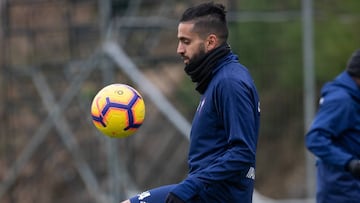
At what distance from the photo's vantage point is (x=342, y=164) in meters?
7.91

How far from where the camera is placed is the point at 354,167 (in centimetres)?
778

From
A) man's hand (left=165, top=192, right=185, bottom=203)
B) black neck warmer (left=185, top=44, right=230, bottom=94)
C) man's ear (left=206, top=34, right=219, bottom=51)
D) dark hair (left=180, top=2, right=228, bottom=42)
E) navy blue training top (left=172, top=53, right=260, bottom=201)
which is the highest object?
dark hair (left=180, top=2, right=228, bottom=42)

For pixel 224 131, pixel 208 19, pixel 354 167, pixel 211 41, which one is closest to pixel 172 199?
pixel 224 131

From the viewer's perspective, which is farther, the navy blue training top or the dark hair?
the dark hair

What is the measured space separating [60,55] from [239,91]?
9.40 m

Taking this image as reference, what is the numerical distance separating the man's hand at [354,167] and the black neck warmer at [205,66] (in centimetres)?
182

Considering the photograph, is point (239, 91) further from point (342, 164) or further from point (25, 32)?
point (25, 32)

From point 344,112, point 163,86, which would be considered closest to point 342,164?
point 344,112

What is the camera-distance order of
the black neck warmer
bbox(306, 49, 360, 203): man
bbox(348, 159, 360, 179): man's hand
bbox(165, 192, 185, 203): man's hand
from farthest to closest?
bbox(306, 49, 360, 203): man → bbox(348, 159, 360, 179): man's hand → the black neck warmer → bbox(165, 192, 185, 203): man's hand

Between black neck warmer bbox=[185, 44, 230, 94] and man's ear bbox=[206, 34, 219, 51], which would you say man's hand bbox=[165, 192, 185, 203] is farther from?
man's ear bbox=[206, 34, 219, 51]

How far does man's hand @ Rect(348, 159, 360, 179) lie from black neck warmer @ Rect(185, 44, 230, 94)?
1821mm

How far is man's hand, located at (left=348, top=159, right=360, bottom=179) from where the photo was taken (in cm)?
776

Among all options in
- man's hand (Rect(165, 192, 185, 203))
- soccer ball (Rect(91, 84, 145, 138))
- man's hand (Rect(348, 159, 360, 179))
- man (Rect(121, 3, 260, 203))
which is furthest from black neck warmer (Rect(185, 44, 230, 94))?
man's hand (Rect(348, 159, 360, 179))

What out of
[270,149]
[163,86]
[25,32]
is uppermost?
[25,32]
